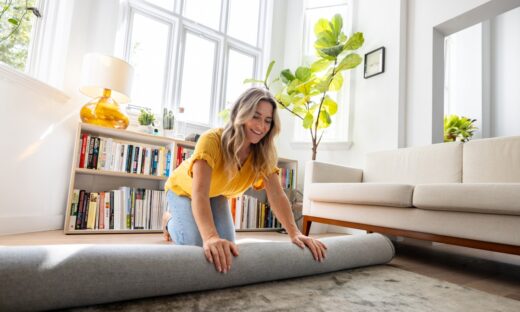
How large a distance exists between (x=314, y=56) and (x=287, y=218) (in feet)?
9.52

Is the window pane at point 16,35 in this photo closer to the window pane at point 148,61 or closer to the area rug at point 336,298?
the window pane at point 148,61

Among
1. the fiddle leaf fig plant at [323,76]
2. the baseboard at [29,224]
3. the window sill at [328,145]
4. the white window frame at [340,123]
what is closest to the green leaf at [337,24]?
the fiddle leaf fig plant at [323,76]

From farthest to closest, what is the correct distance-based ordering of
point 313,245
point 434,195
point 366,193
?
point 366,193 → point 434,195 → point 313,245

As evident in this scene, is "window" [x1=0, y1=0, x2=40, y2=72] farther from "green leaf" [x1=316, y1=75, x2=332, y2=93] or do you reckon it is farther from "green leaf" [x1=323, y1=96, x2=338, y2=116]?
"green leaf" [x1=323, y1=96, x2=338, y2=116]

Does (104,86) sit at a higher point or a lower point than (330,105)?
lower

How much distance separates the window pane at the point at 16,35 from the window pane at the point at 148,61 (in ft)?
2.92

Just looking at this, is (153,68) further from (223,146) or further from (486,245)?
(486,245)

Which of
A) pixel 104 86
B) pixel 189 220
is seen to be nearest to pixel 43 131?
pixel 104 86

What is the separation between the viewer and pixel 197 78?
137 inches

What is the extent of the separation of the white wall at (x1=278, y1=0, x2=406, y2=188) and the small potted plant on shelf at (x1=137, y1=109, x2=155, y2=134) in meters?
1.70

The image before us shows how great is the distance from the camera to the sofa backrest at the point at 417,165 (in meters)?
2.14

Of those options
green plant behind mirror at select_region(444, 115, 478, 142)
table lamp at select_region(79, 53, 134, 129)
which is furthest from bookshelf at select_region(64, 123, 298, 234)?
green plant behind mirror at select_region(444, 115, 478, 142)

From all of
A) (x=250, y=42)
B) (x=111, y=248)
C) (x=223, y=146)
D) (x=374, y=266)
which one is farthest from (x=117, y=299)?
(x=250, y=42)

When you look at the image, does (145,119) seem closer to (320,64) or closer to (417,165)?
(320,64)
